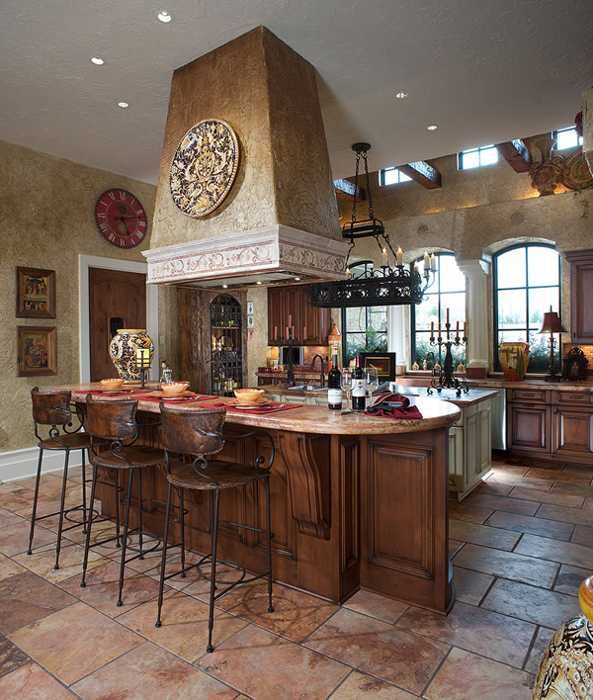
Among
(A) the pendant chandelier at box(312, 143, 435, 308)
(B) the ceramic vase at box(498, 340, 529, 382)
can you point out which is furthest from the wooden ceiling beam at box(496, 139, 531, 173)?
(B) the ceramic vase at box(498, 340, 529, 382)

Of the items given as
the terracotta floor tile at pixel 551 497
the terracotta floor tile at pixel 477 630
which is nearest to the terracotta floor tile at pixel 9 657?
the terracotta floor tile at pixel 477 630

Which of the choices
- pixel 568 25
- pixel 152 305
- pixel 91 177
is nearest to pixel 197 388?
pixel 152 305

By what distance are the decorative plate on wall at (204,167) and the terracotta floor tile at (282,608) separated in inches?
96.9

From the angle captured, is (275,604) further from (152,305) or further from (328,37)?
(152,305)

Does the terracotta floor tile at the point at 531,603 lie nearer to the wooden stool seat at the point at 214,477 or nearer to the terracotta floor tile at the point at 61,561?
the wooden stool seat at the point at 214,477

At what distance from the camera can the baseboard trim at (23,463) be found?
509 cm

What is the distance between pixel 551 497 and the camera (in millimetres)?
4539

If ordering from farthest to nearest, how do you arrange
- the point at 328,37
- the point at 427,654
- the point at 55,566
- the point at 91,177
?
the point at 91,177, the point at 328,37, the point at 55,566, the point at 427,654

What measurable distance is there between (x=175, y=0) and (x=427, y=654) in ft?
12.4

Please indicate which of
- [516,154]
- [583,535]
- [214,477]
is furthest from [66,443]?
Result: [516,154]

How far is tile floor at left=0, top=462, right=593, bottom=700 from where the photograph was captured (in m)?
2.03

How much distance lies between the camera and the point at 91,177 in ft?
19.1

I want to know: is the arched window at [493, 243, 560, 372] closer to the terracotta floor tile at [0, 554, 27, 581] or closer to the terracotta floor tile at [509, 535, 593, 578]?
the terracotta floor tile at [509, 535, 593, 578]

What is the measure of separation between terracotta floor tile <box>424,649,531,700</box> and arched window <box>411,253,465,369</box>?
5.46 m
